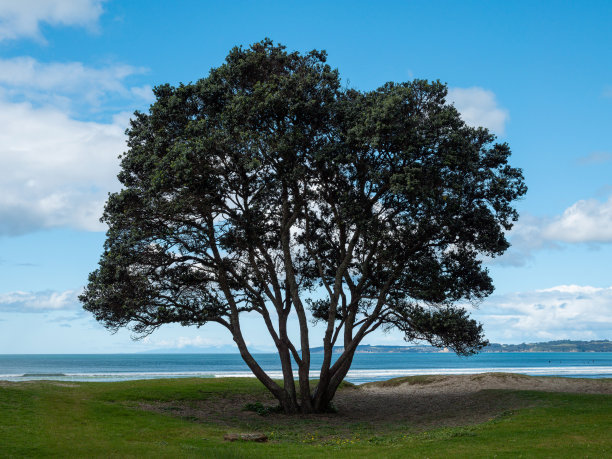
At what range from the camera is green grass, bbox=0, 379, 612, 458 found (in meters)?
15.1

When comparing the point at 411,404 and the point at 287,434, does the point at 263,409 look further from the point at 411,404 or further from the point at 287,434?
the point at 411,404

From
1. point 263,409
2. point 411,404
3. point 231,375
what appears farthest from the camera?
point 231,375

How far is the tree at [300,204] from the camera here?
2083 cm

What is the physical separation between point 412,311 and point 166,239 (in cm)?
1048

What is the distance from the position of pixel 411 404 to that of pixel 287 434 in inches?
398

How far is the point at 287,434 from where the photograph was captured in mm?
19531

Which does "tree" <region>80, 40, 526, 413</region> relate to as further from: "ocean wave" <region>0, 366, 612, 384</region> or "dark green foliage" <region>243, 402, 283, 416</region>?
"ocean wave" <region>0, 366, 612, 384</region>

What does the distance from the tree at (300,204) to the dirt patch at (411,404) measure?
2192mm

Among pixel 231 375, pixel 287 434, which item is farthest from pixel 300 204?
→ pixel 231 375

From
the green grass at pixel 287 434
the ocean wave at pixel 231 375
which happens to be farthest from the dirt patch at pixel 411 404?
the ocean wave at pixel 231 375

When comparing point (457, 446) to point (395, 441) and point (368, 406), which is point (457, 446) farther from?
point (368, 406)

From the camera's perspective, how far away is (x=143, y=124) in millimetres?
24500

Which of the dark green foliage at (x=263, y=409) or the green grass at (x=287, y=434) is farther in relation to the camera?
the dark green foliage at (x=263, y=409)

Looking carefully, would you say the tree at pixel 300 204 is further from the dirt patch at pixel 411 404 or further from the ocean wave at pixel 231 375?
the ocean wave at pixel 231 375
